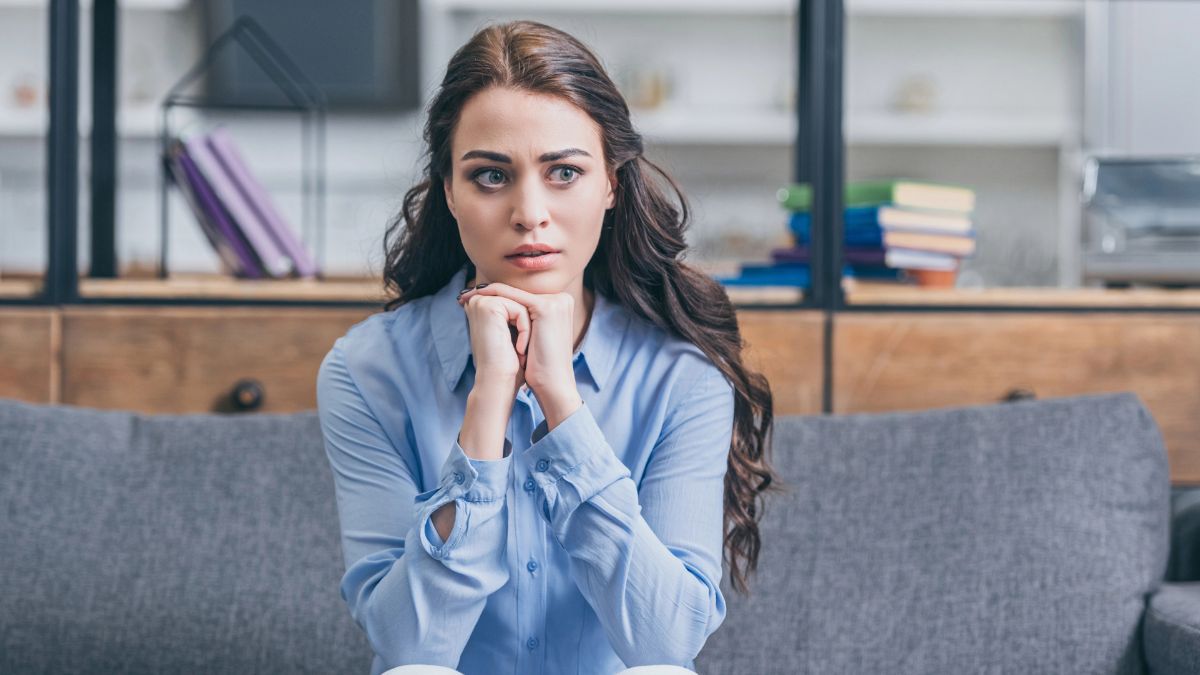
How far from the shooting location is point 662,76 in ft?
14.0

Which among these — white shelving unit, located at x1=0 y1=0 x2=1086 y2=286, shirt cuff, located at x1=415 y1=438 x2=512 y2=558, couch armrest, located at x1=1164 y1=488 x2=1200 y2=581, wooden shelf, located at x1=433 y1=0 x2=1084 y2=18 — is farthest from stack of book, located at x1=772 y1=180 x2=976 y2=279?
wooden shelf, located at x1=433 y1=0 x2=1084 y2=18

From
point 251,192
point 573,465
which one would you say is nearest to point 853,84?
point 251,192

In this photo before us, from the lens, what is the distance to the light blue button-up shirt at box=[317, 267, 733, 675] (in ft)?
3.50

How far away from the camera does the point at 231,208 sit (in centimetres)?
176

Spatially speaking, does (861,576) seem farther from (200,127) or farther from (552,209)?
(200,127)

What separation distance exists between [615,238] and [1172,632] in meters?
0.80

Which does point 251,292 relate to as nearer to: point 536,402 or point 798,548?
point 536,402

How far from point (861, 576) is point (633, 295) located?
525 millimetres

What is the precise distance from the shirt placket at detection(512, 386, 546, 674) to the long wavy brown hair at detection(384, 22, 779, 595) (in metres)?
0.22

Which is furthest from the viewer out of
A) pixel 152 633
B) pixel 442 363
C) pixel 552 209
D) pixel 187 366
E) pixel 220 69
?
pixel 220 69

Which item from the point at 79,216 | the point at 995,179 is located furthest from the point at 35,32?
the point at 995,179

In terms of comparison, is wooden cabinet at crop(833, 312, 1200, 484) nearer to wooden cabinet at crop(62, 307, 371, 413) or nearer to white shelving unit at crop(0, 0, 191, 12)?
wooden cabinet at crop(62, 307, 371, 413)

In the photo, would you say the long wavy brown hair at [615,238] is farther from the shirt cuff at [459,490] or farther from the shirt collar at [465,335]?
the shirt cuff at [459,490]

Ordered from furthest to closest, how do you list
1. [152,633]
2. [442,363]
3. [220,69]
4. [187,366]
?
[220,69] → [187,366] → [152,633] → [442,363]
